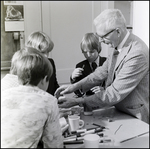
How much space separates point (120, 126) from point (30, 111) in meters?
0.60

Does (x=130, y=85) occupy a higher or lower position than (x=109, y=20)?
lower

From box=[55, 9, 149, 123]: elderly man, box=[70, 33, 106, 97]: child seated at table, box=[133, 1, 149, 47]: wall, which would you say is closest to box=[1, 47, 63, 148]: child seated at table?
box=[55, 9, 149, 123]: elderly man

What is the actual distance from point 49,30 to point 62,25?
0.12 metres

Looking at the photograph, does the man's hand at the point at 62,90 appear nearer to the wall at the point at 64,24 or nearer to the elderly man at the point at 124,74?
the elderly man at the point at 124,74

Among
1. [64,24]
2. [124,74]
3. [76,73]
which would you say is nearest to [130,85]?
[124,74]

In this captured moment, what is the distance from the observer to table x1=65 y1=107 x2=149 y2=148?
3.58 feet

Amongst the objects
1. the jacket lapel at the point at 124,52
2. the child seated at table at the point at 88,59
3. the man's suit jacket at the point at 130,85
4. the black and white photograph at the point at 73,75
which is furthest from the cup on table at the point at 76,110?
the jacket lapel at the point at 124,52

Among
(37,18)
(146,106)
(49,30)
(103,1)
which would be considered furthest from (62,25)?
(146,106)

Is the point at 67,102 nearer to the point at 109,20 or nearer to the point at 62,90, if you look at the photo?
the point at 62,90

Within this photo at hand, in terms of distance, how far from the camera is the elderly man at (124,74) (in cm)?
139

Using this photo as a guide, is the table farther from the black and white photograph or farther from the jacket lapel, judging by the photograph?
the jacket lapel

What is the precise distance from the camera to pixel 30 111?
926 mm

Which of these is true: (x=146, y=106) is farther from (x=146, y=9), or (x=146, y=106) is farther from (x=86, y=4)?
(x=86, y=4)

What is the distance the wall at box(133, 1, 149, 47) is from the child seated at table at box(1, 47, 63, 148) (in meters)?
1.10
